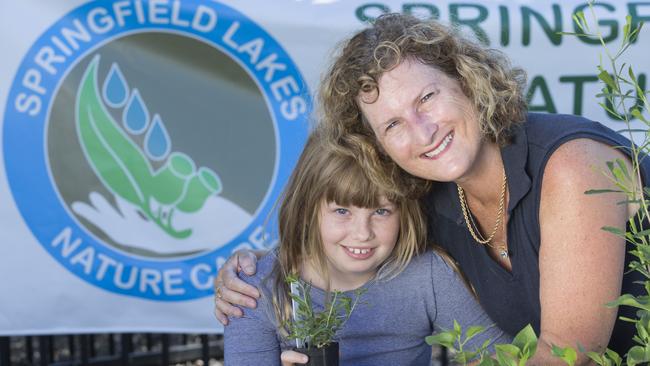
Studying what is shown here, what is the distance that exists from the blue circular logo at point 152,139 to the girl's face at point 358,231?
985mm

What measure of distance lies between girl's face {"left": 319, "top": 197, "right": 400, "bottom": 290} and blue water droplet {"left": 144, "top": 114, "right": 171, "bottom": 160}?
121 cm

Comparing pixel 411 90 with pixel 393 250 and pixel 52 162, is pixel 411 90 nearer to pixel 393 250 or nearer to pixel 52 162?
pixel 393 250

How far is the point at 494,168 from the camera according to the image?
2.22 m

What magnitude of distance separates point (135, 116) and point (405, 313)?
1488mm

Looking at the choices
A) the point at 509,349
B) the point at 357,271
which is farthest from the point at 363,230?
the point at 509,349

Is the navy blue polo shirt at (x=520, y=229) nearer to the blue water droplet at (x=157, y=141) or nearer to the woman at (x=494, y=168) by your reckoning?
the woman at (x=494, y=168)

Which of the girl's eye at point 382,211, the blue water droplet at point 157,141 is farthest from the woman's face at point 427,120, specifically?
the blue water droplet at point 157,141

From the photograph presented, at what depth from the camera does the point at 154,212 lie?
142 inches

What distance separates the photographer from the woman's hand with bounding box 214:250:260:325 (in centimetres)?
243

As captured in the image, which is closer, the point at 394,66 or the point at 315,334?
the point at 315,334

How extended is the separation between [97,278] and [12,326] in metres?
0.37

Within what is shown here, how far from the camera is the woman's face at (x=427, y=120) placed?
82.3 inches

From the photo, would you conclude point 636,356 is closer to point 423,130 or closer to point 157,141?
point 423,130

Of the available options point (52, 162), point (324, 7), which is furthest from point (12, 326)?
point (324, 7)
